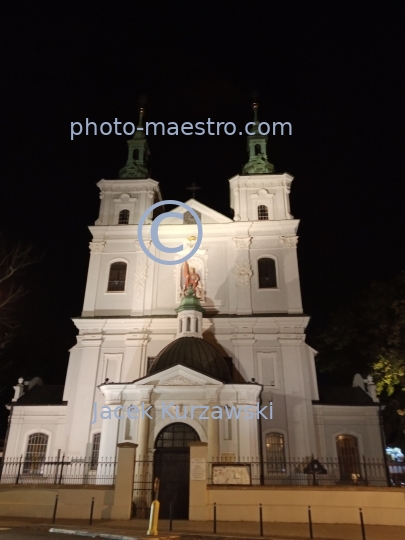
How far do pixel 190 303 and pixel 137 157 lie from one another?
1435 centimetres

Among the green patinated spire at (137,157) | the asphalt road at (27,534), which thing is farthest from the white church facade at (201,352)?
the asphalt road at (27,534)

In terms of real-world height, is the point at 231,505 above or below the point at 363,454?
below

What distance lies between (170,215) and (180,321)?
8370 mm

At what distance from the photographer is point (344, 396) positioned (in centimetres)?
2598

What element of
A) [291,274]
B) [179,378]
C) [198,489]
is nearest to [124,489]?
[198,489]

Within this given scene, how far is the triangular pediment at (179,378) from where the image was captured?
20438mm

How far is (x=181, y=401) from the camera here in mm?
20578

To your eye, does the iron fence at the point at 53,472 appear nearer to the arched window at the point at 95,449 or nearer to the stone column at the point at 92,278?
the arched window at the point at 95,449

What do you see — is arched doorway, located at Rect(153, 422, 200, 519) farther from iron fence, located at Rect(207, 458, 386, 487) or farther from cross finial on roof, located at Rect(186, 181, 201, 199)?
cross finial on roof, located at Rect(186, 181, 201, 199)

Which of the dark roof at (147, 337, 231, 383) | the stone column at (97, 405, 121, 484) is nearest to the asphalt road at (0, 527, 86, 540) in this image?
the stone column at (97, 405, 121, 484)

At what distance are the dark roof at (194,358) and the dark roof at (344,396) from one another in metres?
6.44

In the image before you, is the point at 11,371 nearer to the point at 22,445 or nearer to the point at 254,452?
the point at 22,445

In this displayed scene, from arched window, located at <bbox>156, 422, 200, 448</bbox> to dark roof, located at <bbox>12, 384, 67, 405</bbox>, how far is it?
7302 millimetres

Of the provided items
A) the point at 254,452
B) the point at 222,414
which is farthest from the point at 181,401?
the point at 254,452
